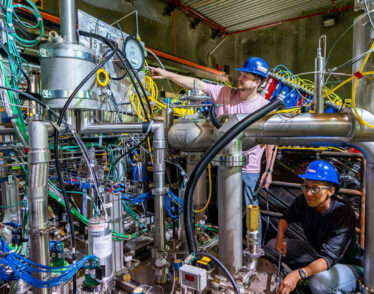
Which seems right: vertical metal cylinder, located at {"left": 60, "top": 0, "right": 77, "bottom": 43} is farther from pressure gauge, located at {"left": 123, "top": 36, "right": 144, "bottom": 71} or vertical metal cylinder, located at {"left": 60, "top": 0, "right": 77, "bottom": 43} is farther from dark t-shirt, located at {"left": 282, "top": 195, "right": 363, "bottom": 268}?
dark t-shirt, located at {"left": 282, "top": 195, "right": 363, "bottom": 268}

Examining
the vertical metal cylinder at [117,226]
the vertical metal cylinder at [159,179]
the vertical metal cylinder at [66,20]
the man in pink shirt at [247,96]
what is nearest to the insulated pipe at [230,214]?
the vertical metal cylinder at [159,179]

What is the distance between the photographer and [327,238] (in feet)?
5.75

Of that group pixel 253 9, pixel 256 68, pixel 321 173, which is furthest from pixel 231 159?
pixel 253 9

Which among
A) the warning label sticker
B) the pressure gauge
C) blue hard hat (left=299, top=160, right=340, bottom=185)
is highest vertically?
the pressure gauge

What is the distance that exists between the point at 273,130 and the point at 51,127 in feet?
3.00

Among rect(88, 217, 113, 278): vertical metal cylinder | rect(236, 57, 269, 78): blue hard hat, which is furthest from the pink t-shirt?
rect(88, 217, 113, 278): vertical metal cylinder

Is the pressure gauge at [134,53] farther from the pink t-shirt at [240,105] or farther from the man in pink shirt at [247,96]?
the pink t-shirt at [240,105]

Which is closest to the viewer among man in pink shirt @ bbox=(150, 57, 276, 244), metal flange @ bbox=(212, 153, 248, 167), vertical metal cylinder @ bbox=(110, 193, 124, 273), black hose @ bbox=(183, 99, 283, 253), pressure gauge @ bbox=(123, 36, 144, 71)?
black hose @ bbox=(183, 99, 283, 253)

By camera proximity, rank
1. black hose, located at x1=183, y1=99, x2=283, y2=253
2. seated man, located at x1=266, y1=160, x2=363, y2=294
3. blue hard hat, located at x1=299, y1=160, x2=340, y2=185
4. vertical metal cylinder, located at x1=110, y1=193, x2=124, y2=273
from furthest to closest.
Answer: blue hard hat, located at x1=299, y1=160, x2=340, y2=185 → seated man, located at x1=266, y1=160, x2=363, y2=294 → vertical metal cylinder, located at x1=110, y1=193, x2=124, y2=273 → black hose, located at x1=183, y1=99, x2=283, y2=253

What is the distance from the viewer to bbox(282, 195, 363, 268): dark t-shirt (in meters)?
1.67

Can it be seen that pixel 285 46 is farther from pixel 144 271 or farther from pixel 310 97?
pixel 144 271

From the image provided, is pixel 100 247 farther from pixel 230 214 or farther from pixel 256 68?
pixel 256 68

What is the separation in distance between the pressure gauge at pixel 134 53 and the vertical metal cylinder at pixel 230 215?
1.33 metres

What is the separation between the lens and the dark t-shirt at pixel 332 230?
5.49 feet
